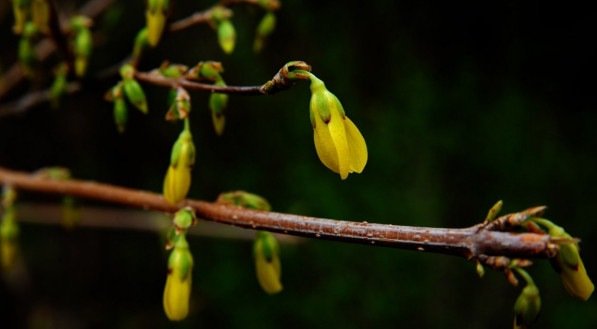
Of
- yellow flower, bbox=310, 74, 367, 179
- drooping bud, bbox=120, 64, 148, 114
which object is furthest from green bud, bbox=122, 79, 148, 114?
yellow flower, bbox=310, 74, 367, 179

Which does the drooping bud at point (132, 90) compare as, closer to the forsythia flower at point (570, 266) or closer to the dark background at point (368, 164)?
the dark background at point (368, 164)

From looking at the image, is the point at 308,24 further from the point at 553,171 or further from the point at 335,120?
the point at 335,120

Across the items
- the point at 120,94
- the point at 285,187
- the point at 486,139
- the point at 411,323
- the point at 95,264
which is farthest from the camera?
the point at 95,264

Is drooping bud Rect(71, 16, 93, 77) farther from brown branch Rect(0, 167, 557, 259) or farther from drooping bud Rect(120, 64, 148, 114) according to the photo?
brown branch Rect(0, 167, 557, 259)

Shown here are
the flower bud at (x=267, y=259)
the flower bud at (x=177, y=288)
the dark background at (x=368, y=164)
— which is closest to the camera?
the flower bud at (x=177, y=288)

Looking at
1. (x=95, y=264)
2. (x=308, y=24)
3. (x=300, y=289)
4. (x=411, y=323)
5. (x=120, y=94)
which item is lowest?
(x=411, y=323)

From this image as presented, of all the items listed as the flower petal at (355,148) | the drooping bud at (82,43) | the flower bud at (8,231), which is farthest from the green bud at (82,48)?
the flower petal at (355,148)

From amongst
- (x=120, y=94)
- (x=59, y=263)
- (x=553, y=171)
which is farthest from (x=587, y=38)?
(x=59, y=263)
